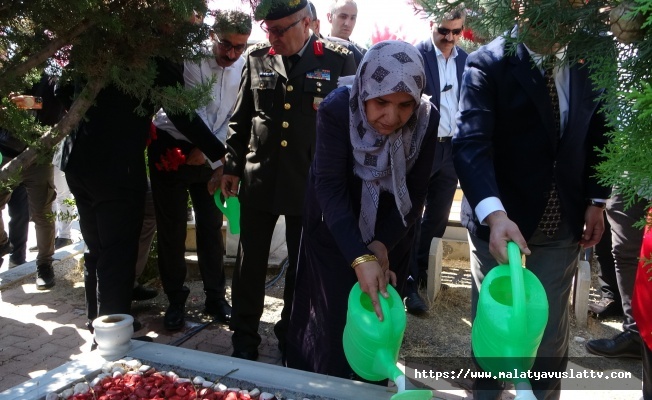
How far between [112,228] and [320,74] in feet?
4.65

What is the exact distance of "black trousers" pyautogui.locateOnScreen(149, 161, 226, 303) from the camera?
374 cm

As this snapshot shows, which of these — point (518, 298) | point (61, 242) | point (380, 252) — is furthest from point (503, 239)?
point (61, 242)

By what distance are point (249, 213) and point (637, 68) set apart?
2.31 meters

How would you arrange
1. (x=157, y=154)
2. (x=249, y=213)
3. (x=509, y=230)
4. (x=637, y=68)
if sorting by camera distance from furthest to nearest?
(x=157, y=154), (x=249, y=213), (x=509, y=230), (x=637, y=68)

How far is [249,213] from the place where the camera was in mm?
3229

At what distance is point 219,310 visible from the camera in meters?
3.99

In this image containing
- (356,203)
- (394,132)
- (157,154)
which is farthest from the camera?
(157,154)

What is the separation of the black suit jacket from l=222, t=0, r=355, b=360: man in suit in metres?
1.12

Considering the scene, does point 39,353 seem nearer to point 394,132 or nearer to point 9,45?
point 9,45

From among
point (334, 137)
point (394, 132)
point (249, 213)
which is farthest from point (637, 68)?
point (249, 213)

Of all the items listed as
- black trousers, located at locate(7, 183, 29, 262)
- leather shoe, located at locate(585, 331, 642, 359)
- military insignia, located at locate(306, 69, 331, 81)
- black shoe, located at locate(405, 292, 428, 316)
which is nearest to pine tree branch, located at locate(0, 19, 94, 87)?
military insignia, located at locate(306, 69, 331, 81)

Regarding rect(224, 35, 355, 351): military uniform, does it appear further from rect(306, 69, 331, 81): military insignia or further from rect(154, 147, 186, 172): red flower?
rect(154, 147, 186, 172): red flower

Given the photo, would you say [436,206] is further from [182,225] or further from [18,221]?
[18,221]

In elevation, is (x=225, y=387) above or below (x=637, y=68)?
below
